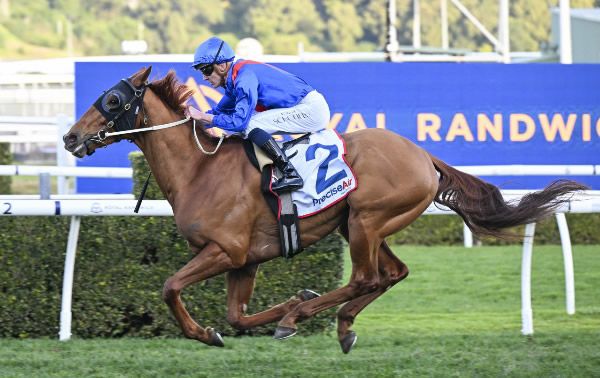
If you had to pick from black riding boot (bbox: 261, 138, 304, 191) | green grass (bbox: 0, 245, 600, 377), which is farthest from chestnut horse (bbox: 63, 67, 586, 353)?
green grass (bbox: 0, 245, 600, 377)

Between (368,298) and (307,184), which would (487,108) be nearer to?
(368,298)

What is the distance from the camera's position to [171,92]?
4.32m

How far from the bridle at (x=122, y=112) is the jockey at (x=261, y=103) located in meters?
0.21

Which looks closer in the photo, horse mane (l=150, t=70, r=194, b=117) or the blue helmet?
the blue helmet

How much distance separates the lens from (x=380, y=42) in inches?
1924

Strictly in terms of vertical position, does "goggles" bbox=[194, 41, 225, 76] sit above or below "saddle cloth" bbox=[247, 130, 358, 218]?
above

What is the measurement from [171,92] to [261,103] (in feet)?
1.44

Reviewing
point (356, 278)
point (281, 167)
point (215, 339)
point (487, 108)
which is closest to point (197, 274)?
point (215, 339)

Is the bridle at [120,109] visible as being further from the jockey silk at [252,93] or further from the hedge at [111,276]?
the hedge at [111,276]

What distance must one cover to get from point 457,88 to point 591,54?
6.64 m

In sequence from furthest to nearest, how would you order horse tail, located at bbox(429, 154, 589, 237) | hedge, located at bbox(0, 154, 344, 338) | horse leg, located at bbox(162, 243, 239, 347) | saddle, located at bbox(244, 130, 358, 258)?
hedge, located at bbox(0, 154, 344, 338)
horse tail, located at bbox(429, 154, 589, 237)
saddle, located at bbox(244, 130, 358, 258)
horse leg, located at bbox(162, 243, 239, 347)

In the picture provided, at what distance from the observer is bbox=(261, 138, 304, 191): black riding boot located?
13.4 ft

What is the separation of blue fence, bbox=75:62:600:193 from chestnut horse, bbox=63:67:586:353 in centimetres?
412

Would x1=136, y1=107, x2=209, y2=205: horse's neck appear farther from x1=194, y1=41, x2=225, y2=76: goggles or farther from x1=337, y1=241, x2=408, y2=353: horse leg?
x1=337, y1=241, x2=408, y2=353: horse leg
